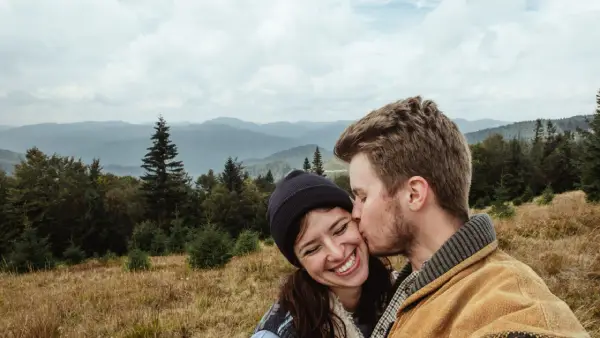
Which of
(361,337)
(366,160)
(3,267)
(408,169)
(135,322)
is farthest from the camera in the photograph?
(3,267)

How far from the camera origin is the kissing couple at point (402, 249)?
1105 millimetres

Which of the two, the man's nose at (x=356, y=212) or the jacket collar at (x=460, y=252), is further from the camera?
the man's nose at (x=356, y=212)

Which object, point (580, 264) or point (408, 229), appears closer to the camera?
point (408, 229)

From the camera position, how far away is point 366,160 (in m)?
1.73

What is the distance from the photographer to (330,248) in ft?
6.50

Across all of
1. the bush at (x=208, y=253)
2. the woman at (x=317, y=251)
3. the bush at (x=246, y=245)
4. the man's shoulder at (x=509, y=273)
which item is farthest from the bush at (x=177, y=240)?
the man's shoulder at (x=509, y=273)

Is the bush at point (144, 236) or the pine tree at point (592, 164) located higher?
the pine tree at point (592, 164)

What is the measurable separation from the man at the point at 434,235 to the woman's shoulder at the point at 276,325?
413mm

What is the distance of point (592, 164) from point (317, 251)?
1026 inches

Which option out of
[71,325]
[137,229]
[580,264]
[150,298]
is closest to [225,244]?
[150,298]

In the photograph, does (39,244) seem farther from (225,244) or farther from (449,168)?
(449,168)

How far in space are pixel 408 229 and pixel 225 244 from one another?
9.83 m

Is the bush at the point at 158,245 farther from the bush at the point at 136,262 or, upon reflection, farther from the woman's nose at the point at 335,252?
the woman's nose at the point at 335,252

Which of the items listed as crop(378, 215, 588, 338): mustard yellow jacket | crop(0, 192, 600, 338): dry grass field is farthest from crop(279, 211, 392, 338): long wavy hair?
crop(0, 192, 600, 338): dry grass field
